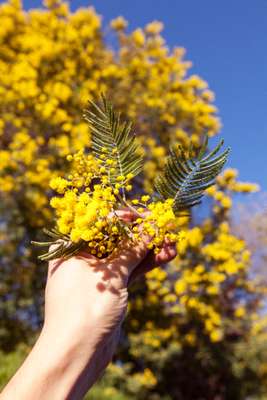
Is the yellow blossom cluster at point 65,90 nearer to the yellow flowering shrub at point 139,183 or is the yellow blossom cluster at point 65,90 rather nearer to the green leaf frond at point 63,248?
the yellow flowering shrub at point 139,183

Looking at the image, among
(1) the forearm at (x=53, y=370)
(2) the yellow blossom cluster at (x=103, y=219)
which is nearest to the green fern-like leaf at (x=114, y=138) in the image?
(2) the yellow blossom cluster at (x=103, y=219)

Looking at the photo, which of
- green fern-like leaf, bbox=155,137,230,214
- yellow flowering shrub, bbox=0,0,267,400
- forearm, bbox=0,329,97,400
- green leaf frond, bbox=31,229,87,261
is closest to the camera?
forearm, bbox=0,329,97,400

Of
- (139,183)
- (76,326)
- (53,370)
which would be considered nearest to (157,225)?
(76,326)

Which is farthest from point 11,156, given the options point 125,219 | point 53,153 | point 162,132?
point 125,219

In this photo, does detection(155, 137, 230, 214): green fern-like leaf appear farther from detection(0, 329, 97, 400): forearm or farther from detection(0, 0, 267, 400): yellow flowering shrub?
detection(0, 0, 267, 400): yellow flowering shrub

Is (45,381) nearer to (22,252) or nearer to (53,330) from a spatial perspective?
(53,330)

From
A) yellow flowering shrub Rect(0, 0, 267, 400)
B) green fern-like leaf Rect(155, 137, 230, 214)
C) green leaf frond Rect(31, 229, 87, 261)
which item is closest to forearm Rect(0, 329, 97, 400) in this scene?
green leaf frond Rect(31, 229, 87, 261)
